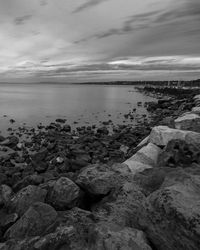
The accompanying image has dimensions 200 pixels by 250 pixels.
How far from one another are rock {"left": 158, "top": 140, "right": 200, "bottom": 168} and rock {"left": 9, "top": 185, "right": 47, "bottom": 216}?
3.72 meters

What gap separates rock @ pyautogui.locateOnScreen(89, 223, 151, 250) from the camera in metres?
3.25

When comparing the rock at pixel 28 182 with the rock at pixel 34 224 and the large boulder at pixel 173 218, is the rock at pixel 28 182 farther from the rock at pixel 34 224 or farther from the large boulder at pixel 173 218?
the large boulder at pixel 173 218

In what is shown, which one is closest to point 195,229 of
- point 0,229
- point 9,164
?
point 0,229

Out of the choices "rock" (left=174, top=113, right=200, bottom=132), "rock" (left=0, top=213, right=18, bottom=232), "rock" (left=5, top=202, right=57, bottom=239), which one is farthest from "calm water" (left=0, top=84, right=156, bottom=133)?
"rock" (left=5, top=202, right=57, bottom=239)

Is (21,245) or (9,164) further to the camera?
(9,164)

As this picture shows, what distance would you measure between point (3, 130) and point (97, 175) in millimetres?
17277

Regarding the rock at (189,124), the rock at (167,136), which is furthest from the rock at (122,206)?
the rock at (189,124)

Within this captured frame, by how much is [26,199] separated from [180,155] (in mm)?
4706

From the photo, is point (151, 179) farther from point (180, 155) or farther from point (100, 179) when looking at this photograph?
point (180, 155)

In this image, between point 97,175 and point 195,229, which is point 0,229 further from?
point 195,229

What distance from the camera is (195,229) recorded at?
317 centimetres

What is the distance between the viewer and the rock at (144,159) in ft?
23.2

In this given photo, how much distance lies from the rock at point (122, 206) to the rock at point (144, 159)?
175 centimetres

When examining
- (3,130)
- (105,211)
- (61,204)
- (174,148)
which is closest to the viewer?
(105,211)
